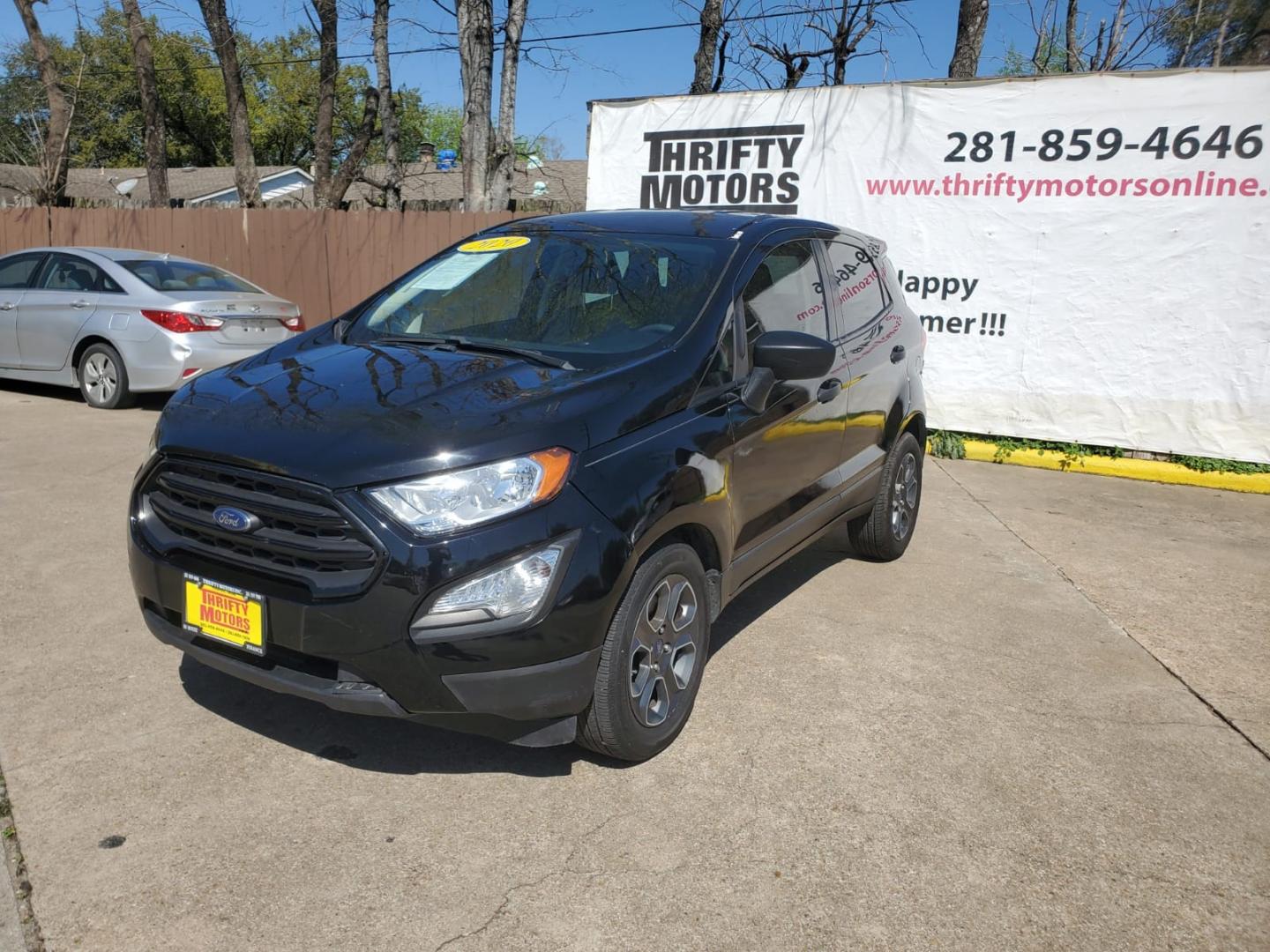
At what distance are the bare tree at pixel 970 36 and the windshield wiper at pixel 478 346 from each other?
29.2ft

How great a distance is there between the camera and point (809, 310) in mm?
4590

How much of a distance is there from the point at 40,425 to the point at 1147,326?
8896 millimetres

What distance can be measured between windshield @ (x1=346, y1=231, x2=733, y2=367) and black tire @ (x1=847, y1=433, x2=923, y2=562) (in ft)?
6.40

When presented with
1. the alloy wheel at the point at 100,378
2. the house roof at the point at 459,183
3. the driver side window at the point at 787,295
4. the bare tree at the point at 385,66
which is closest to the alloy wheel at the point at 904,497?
the driver side window at the point at 787,295

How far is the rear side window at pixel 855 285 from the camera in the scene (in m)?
4.99

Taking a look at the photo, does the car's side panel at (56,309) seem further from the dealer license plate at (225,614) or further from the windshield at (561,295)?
the dealer license plate at (225,614)

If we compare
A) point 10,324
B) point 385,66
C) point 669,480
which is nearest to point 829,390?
point 669,480

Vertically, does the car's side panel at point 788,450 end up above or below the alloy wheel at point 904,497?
above

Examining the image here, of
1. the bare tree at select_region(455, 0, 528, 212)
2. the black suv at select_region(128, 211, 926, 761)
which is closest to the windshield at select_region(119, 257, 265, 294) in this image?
the bare tree at select_region(455, 0, 528, 212)

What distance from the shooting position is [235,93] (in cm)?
1694

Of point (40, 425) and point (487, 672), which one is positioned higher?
point (487, 672)

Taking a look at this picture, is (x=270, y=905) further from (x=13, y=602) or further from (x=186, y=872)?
(x=13, y=602)

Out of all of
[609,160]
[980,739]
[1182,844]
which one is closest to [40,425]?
[609,160]

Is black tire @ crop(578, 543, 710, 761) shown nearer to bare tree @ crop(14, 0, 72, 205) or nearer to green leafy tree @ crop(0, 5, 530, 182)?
bare tree @ crop(14, 0, 72, 205)
